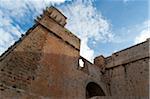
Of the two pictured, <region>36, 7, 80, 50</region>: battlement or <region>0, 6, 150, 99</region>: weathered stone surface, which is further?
<region>36, 7, 80, 50</region>: battlement

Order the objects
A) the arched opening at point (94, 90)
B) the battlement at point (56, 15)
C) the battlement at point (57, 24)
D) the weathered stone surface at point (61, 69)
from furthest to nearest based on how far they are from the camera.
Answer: the arched opening at point (94, 90)
the battlement at point (56, 15)
the battlement at point (57, 24)
the weathered stone surface at point (61, 69)

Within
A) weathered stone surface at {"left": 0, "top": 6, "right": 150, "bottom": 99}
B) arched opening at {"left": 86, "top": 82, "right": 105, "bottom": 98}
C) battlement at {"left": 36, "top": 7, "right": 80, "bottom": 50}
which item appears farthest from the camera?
arched opening at {"left": 86, "top": 82, "right": 105, "bottom": 98}

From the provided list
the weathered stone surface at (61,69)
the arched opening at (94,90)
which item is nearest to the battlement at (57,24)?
the weathered stone surface at (61,69)

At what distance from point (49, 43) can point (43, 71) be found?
1509mm

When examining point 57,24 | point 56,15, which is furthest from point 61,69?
point 56,15

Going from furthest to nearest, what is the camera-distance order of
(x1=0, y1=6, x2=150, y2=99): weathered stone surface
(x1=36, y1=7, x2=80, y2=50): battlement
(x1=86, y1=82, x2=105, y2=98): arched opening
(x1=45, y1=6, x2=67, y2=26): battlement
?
(x1=86, y1=82, x2=105, y2=98): arched opening < (x1=45, y1=6, x2=67, y2=26): battlement < (x1=36, y1=7, x2=80, y2=50): battlement < (x1=0, y1=6, x2=150, y2=99): weathered stone surface

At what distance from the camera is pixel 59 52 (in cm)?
972

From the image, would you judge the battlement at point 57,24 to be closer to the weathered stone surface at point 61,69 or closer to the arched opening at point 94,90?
the weathered stone surface at point 61,69

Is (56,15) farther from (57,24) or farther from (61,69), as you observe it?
(61,69)

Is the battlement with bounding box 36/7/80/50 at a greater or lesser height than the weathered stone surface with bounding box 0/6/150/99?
greater

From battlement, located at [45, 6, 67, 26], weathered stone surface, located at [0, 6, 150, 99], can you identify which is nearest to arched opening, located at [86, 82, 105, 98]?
weathered stone surface, located at [0, 6, 150, 99]

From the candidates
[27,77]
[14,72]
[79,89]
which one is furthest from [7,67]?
[79,89]

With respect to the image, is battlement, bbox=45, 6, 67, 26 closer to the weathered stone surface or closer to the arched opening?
the weathered stone surface

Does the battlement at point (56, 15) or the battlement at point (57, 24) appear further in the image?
the battlement at point (56, 15)
